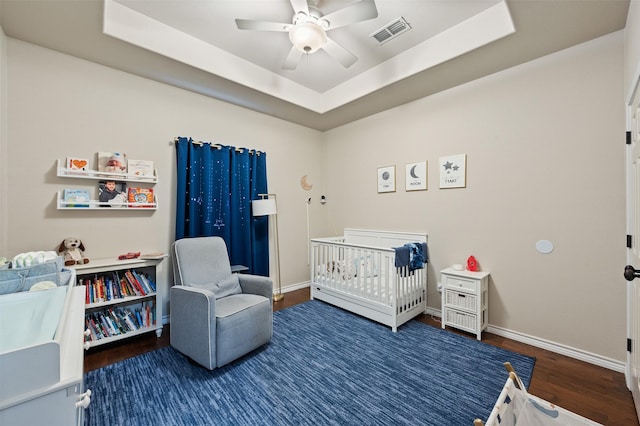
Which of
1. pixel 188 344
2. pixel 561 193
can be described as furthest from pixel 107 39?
pixel 561 193

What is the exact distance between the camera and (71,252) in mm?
2324

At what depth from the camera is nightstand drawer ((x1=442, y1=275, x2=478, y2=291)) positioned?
2596 millimetres

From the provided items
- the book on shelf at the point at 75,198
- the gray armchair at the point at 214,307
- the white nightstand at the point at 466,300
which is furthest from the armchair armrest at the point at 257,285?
the white nightstand at the point at 466,300

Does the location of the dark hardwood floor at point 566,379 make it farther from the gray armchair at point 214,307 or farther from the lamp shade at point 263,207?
the lamp shade at point 263,207

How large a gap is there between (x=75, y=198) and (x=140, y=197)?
0.50 m

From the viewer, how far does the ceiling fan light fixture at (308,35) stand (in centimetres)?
195

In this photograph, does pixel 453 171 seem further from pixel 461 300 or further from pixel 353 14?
pixel 353 14

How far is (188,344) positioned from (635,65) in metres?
3.69

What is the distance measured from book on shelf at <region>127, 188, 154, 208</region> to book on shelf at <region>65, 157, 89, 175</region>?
0.38 meters

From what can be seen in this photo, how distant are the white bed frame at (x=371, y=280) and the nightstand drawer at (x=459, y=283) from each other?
0.36 m

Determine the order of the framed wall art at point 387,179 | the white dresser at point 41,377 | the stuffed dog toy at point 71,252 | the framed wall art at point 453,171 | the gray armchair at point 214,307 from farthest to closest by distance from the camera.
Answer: the framed wall art at point 387,179 → the framed wall art at point 453,171 → the stuffed dog toy at point 71,252 → the gray armchair at point 214,307 → the white dresser at point 41,377

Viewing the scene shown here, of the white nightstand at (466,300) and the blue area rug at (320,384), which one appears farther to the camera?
the white nightstand at (466,300)

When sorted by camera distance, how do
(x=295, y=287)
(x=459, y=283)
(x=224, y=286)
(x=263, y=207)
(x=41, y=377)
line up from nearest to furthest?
(x=41, y=377) < (x=224, y=286) < (x=459, y=283) < (x=263, y=207) < (x=295, y=287)

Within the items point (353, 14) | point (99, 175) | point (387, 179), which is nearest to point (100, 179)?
point (99, 175)
